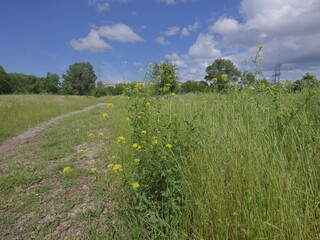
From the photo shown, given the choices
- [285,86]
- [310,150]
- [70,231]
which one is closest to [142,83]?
[285,86]

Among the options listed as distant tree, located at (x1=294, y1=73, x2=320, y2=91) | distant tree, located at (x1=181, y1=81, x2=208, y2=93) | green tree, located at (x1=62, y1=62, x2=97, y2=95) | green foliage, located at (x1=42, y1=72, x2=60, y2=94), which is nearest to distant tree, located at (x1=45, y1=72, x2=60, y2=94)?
green foliage, located at (x1=42, y1=72, x2=60, y2=94)

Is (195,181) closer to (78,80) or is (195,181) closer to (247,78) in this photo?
(247,78)

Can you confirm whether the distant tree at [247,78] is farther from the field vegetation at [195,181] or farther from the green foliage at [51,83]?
the green foliage at [51,83]

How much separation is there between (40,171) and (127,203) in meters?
2.39

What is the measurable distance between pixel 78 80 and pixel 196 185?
87.6m

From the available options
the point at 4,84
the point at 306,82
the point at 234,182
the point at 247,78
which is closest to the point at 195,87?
the point at 247,78

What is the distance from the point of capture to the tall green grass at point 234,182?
1367 millimetres

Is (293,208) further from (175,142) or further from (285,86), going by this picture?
(285,86)

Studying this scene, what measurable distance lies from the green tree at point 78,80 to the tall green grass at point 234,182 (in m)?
83.7

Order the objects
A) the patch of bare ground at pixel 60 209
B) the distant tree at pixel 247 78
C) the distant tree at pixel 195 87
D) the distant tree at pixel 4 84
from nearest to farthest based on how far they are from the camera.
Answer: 1. the patch of bare ground at pixel 60 209
2. the distant tree at pixel 247 78
3. the distant tree at pixel 195 87
4. the distant tree at pixel 4 84

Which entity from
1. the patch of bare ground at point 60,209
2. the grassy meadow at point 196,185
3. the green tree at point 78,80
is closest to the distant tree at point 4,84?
the green tree at point 78,80

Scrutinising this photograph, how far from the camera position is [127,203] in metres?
2.16

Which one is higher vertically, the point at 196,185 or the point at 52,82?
the point at 52,82

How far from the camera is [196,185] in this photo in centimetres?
178
